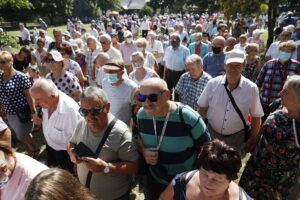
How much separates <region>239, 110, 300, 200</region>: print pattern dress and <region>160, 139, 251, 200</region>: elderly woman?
2.56ft

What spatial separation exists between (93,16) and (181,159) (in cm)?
6174

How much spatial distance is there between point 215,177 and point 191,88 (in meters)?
2.71

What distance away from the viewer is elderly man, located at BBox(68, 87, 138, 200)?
2.48 meters

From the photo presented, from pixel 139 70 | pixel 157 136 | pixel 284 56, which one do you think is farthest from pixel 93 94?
pixel 284 56

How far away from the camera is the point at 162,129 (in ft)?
8.64

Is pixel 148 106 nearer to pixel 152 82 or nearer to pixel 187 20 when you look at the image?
pixel 152 82

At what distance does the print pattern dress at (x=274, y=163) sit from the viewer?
8.55ft

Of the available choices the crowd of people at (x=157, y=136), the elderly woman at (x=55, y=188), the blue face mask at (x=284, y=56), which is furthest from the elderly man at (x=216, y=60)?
the elderly woman at (x=55, y=188)

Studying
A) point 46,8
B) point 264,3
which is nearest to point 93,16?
point 46,8

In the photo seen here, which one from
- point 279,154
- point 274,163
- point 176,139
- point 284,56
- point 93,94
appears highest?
point 93,94

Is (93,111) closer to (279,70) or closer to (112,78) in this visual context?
(112,78)

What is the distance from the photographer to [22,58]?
7094 mm

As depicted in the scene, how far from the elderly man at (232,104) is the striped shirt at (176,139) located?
3.16ft

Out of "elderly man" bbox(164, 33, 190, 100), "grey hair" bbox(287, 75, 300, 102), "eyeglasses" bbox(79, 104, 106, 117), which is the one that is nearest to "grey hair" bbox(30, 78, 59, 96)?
"eyeglasses" bbox(79, 104, 106, 117)
